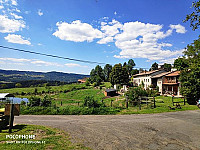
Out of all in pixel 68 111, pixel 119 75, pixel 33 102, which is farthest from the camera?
pixel 119 75

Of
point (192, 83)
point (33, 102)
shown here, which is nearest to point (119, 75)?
point (192, 83)

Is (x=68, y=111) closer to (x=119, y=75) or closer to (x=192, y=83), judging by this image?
(x=192, y=83)

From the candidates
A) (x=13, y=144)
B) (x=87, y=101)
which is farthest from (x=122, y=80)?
(x=13, y=144)

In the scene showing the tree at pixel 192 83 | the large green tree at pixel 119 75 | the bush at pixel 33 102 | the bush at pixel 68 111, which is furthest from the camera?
the large green tree at pixel 119 75

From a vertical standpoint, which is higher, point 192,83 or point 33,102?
point 192,83

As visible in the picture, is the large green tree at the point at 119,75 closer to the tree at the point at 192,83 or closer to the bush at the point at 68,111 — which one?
the tree at the point at 192,83

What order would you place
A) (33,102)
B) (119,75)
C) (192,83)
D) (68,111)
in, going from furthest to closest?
(119,75) → (192,83) → (33,102) → (68,111)

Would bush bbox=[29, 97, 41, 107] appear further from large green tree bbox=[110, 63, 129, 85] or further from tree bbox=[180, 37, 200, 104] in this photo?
large green tree bbox=[110, 63, 129, 85]

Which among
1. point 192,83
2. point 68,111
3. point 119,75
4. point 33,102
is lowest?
point 68,111

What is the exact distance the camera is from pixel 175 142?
6.75 meters

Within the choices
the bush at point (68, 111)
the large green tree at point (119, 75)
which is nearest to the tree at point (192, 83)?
the bush at point (68, 111)

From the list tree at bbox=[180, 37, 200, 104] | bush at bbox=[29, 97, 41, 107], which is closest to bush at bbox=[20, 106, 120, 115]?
bush at bbox=[29, 97, 41, 107]

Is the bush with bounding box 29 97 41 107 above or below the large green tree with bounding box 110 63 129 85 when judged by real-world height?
below

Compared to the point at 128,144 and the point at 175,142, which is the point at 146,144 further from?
the point at 175,142
